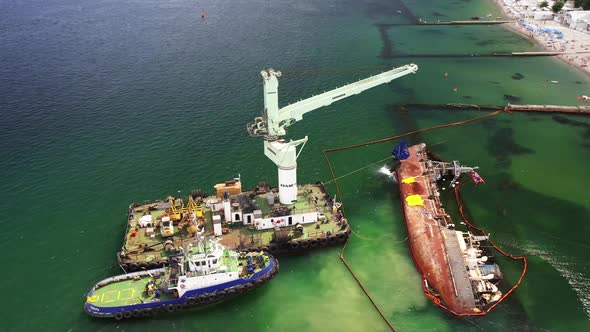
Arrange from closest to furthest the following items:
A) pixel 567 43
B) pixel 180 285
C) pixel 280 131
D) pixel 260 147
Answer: pixel 180 285 → pixel 280 131 → pixel 260 147 → pixel 567 43

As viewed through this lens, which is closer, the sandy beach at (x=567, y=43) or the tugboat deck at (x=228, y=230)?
the tugboat deck at (x=228, y=230)

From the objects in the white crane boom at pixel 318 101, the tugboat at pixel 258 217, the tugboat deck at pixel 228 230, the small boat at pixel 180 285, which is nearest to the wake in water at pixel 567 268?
the tugboat at pixel 258 217

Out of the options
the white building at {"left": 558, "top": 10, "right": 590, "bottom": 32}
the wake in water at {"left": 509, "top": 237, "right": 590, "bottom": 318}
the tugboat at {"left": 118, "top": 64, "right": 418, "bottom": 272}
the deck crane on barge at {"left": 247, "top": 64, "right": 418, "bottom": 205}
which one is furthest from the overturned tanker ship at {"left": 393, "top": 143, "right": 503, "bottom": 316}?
the white building at {"left": 558, "top": 10, "right": 590, "bottom": 32}

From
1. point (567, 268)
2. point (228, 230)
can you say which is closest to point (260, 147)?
point (228, 230)

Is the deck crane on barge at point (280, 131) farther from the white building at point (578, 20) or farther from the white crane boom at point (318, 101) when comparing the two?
the white building at point (578, 20)

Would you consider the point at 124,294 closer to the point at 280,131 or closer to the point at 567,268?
the point at 280,131

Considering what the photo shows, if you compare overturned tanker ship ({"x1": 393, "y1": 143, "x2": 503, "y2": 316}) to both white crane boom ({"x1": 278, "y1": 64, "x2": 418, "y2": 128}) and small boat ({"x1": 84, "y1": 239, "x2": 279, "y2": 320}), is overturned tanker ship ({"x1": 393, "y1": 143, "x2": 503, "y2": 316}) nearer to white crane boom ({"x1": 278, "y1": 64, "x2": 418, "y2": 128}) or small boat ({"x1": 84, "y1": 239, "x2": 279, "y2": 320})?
white crane boom ({"x1": 278, "y1": 64, "x2": 418, "y2": 128})

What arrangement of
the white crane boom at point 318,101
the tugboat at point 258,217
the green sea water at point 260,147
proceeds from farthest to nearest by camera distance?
the white crane boom at point 318,101
the tugboat at point 258,217
the green sea water at point 260,147

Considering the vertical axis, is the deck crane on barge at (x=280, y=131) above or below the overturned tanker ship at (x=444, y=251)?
above
